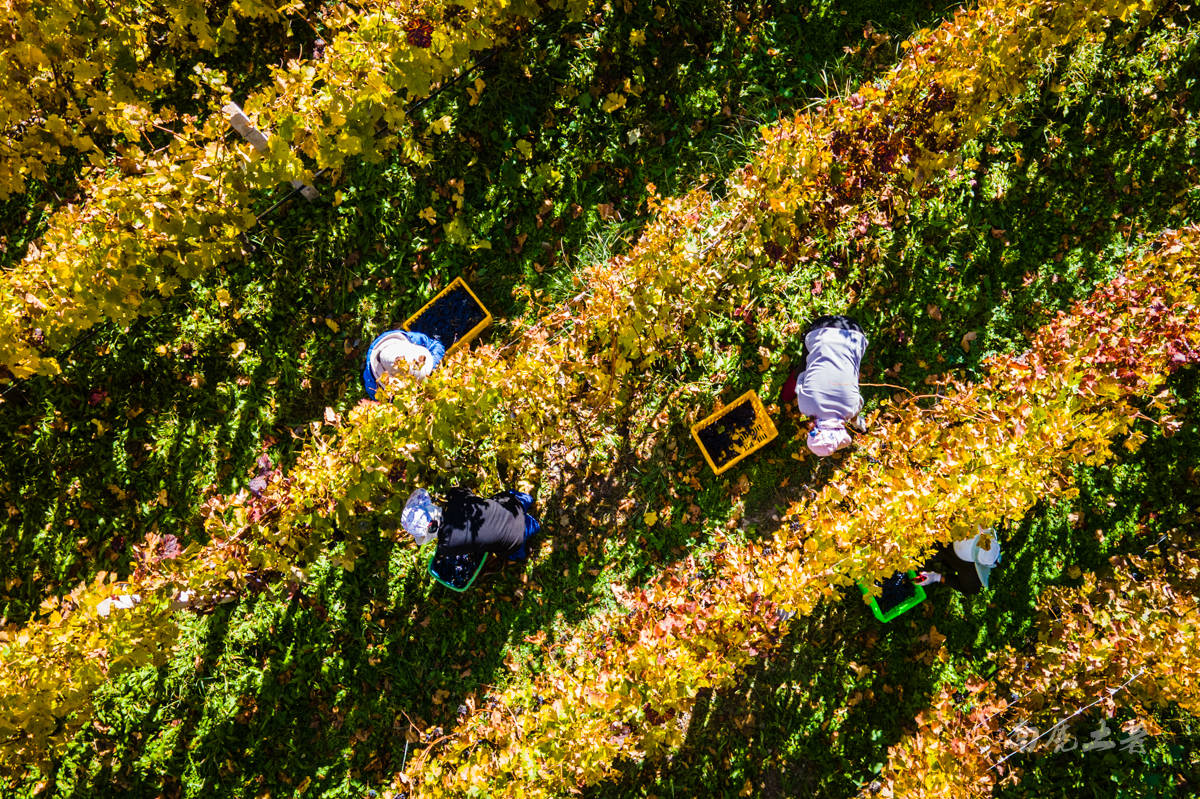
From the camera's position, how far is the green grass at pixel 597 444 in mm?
5316

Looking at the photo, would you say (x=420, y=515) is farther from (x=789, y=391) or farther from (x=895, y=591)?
(x=895, y=591)

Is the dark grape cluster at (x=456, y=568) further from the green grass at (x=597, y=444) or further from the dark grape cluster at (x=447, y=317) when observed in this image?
the dark grape cluster at (x=447, y=317)

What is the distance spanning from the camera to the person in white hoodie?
4.65 metres

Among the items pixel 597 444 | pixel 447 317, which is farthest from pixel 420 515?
pixel 447 317

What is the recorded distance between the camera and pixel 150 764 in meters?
5.36

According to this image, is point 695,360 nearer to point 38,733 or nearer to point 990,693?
point 990,693

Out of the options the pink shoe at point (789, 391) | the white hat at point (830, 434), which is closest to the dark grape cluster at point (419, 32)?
the pink shoe at point (789, 391)

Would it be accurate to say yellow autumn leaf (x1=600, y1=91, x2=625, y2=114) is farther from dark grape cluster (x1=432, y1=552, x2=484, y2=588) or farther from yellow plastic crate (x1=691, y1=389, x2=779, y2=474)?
dark grape cluster (x1=432, y1=552, x2=484, y2=588)

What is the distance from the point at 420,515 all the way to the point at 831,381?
115 inches

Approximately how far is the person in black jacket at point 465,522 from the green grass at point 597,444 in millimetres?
682

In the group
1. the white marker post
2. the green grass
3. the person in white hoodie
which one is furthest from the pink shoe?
the white marker post

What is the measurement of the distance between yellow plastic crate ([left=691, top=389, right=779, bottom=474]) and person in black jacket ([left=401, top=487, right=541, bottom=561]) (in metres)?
1.54

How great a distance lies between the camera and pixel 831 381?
15.3 feet

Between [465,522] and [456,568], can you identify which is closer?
[465,522]
